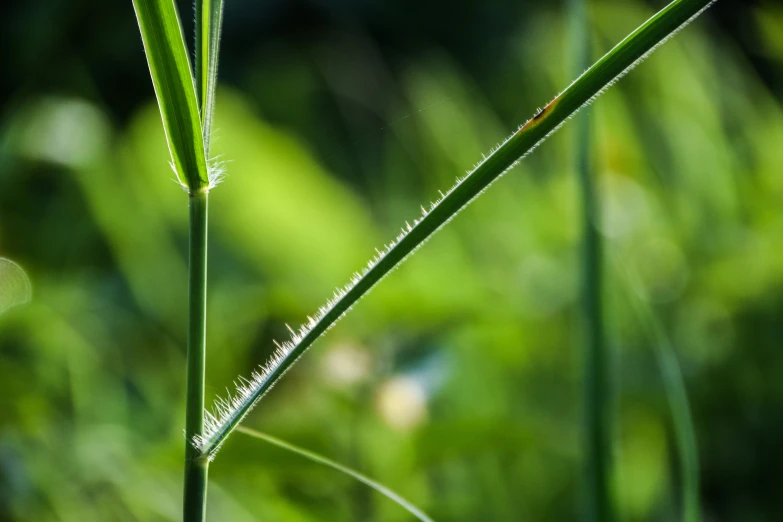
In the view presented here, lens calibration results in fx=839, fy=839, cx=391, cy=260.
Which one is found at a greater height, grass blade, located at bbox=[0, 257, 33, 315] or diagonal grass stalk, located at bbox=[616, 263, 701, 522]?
grass blade, located at bbox=[0, 257, 33, 315]

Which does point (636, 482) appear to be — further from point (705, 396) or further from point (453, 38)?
point (453, 38)

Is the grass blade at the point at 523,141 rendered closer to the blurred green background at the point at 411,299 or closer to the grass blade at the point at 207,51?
the grass blade at the point at 207,51

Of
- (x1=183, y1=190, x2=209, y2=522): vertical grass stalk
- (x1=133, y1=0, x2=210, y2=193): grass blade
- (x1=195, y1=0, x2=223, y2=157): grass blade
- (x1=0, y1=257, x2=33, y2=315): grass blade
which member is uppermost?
(x1=0, y1=257, x2=33, y2=315): grass blade

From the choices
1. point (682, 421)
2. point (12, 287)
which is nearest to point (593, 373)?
point (682, 421)

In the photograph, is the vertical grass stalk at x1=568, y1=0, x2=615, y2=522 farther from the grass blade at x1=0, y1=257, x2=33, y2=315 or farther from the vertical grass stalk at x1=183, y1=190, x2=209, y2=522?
the grass blade at x1=0, y1=257, x2=33, y2=315

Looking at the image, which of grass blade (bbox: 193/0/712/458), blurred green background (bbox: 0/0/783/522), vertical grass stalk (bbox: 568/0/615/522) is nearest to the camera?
grass blade (bbox: 193/0/712/458)

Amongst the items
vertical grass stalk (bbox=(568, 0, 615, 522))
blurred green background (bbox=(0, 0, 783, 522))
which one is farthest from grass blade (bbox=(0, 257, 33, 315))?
vertical grass stalk (bbox=(568, 0, 615, 522))

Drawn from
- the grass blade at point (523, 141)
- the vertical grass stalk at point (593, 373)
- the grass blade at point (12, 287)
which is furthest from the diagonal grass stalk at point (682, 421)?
the grass blade at point (12, 287)
